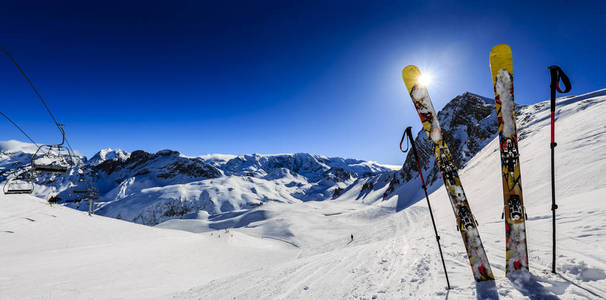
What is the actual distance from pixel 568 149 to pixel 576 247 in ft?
73.6

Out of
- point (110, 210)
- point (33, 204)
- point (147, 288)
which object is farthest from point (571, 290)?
point (110, 210)

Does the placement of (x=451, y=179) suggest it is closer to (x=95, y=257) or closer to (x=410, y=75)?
(x=410, y=75)

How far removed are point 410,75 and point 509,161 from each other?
131 inches

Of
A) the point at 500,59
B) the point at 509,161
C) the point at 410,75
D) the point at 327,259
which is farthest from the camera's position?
the point at 327,259

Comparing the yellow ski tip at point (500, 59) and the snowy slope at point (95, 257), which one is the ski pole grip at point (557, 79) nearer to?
the yellow ski tip at point (500, 59)

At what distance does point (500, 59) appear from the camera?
5555mm

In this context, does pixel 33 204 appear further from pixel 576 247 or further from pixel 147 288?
pixel 576 247

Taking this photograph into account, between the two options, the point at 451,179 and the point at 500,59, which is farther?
the point at 451,179

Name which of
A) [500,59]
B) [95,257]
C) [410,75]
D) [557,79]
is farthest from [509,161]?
[95,257]

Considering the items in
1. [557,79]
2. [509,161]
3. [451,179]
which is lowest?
[451,179]

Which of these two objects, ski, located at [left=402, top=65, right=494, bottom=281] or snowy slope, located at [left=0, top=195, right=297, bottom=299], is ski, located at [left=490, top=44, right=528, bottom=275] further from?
snowy slope, located at [left=0, top=195, right=297, bottom=299]

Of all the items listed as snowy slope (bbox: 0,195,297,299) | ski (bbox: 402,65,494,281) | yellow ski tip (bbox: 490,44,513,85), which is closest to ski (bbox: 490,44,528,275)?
yellow ski tip (bbox: 490,44,513,85)

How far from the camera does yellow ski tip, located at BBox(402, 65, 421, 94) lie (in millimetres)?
6629

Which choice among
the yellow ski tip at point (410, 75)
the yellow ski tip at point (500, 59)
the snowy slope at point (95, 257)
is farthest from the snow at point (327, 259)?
the yellow ski tip at point (410, 75)
